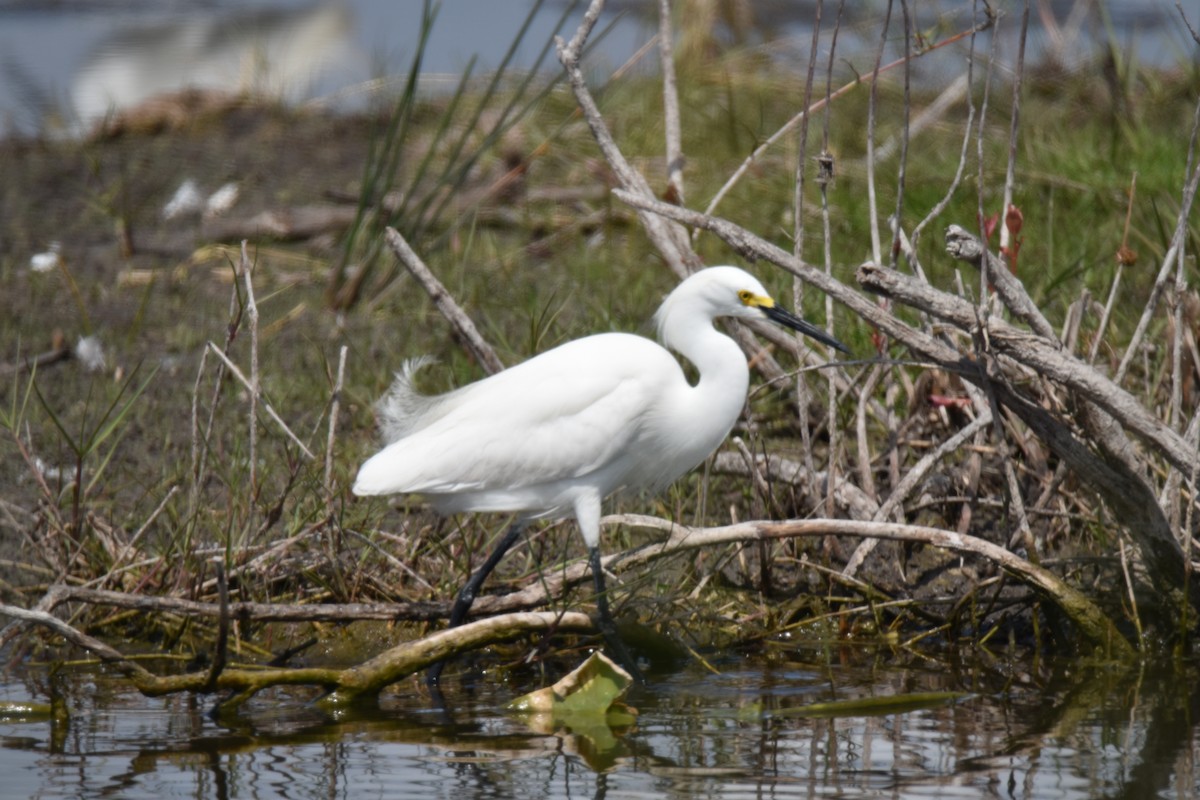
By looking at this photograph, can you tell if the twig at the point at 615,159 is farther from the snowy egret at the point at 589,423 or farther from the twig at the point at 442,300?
the twig at the point at 442,300

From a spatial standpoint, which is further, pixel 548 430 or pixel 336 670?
pixel 548 430

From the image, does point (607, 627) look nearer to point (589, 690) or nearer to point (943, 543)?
point (589, 690)

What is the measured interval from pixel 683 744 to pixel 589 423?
1022 mm

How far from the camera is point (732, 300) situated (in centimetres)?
414

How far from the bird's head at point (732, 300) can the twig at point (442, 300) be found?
77 centimetres

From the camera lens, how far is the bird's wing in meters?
4.09

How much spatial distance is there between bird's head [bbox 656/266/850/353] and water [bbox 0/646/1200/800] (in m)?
0.92

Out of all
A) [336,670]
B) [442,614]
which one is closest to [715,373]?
[442,614]

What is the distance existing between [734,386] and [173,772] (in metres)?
1.74

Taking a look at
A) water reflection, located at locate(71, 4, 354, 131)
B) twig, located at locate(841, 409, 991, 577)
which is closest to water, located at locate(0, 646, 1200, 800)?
twig, located at locate(841, 409, 991, 577)

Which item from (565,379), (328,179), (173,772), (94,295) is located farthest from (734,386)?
(328,179)

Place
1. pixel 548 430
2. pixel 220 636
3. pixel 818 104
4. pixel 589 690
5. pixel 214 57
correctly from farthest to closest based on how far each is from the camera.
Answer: pixel 214 57
pixel 818 104
pixel 548 430
pixel 589 690
pixel 220 636

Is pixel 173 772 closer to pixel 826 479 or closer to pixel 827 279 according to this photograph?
pixel 827 279

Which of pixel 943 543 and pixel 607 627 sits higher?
pixel 943 543
